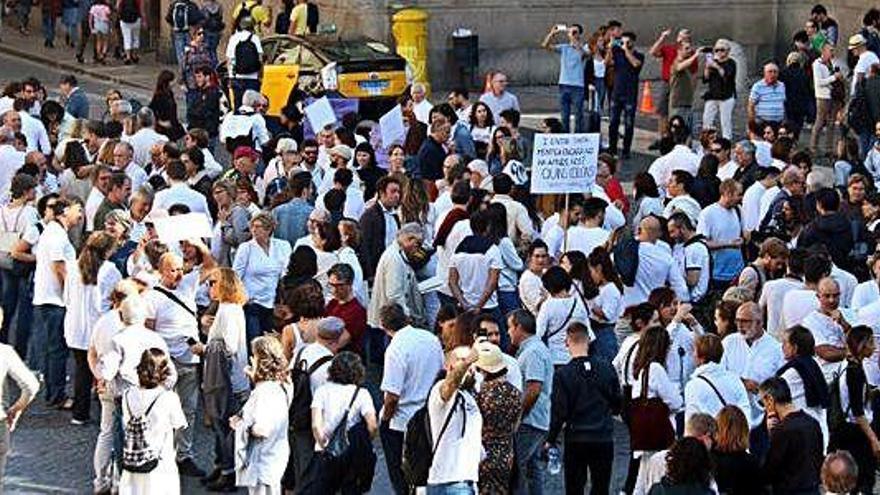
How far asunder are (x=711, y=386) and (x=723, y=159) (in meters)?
7.68

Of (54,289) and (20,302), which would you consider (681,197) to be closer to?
(54,289)

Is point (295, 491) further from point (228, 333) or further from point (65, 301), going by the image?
point (65, 301)

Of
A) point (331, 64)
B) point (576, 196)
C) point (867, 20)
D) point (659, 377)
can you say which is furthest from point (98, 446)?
point (867, 20)

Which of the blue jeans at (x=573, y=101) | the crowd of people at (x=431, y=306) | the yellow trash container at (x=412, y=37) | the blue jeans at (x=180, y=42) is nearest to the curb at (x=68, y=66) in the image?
the blue jeans at (x=180, y=42)

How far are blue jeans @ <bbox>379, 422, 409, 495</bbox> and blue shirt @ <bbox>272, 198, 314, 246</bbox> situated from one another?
170 inches

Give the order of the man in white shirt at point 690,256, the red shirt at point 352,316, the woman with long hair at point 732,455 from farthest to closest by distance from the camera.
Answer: the man in white shirt at point 690,256, the red shirt at point 352,316, the woman with long hair at point 732,455

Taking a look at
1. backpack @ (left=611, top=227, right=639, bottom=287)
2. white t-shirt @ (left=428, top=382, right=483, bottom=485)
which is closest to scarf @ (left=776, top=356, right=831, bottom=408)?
white t-shirt @ (left=428, top=382, right=483, bottom=485)

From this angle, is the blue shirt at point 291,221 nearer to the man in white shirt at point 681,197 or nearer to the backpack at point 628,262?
the backpack at point 628,262

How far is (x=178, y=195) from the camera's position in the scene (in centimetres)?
1855

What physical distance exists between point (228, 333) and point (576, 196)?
4.94 m

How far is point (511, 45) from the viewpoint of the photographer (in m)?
34.7

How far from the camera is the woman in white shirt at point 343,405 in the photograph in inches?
535

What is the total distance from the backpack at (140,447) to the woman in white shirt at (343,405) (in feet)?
3.29

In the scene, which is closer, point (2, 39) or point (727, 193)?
point (727, 193)
